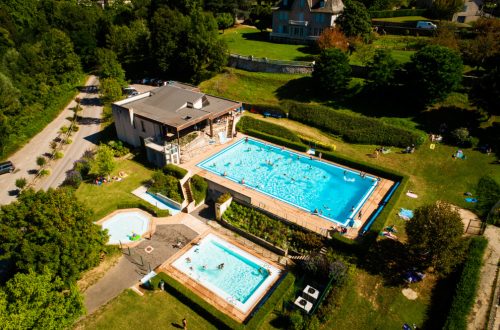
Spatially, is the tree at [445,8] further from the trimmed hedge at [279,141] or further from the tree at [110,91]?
the tree at [110,91]

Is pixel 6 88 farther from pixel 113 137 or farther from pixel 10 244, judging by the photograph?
pixel 10 244

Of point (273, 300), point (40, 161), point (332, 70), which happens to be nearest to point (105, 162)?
point (40, 161)

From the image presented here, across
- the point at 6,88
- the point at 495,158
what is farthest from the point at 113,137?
the point at 495,158

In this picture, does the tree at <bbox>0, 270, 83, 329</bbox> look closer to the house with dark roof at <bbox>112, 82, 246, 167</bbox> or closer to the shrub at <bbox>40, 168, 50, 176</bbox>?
the house with dark roof at <bbox>112, 82, 246, 167</bbox>

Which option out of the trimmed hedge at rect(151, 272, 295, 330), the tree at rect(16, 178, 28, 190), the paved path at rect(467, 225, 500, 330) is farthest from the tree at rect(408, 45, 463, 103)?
the tree at rect(16, 178, 28, 190)

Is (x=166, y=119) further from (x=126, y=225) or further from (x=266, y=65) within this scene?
(x=266, y=65)

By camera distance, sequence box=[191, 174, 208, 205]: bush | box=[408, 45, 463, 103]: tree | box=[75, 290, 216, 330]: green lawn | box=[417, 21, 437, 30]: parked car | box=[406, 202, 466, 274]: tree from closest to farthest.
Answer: box=[75, 290, 216, 330]: green lawn → box=[406, 202, 466, 274]: tree → box=[191, 174, 208, 205]: bush → box=[408, 45, 463, 103]: tree → box=[417, 21, 437, 30]: parked car
